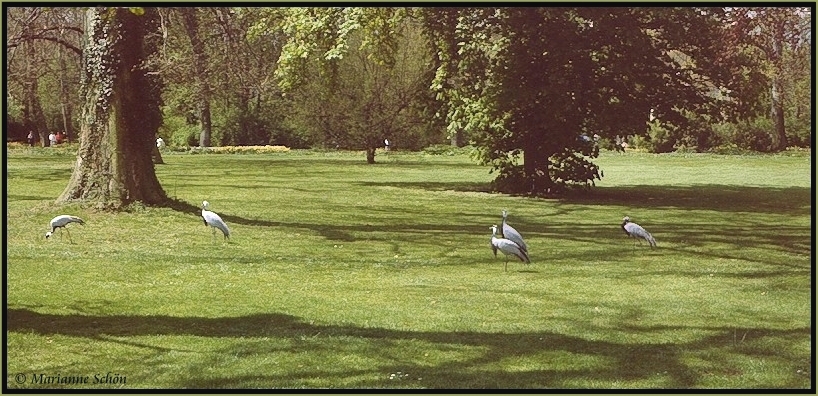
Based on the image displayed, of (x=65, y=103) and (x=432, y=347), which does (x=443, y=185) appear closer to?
(x=432, y=347)

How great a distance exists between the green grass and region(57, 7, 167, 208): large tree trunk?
0.68 meters

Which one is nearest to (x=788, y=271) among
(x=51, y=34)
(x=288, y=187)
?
(x=288, y=187)

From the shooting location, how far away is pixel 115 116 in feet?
67.4

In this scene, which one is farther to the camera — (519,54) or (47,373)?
(519,54)

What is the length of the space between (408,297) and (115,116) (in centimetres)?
1040

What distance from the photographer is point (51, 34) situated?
128ft

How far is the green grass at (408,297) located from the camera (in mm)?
8789

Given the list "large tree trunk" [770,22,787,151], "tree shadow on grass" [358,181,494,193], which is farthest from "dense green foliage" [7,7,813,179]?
"large tree trunk" [770,22,787,151]

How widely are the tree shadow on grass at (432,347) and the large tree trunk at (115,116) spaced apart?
10069 millimetres

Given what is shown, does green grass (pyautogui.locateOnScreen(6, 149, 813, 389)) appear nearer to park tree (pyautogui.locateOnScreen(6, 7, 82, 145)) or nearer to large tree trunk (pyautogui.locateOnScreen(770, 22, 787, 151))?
park tree (pyautogui.locateOnScreen(6, 7, 82, 145))

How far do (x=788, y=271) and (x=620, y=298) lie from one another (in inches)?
150

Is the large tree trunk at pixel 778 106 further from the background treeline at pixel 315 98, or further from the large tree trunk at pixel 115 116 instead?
the large tree trunk at pixel 115 116

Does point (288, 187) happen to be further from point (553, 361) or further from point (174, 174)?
point (553, 361)

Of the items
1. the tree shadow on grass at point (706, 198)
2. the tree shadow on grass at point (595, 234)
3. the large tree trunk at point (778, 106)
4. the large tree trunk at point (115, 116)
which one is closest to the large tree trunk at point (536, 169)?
the tree shadow on grass at point (706, 198)
